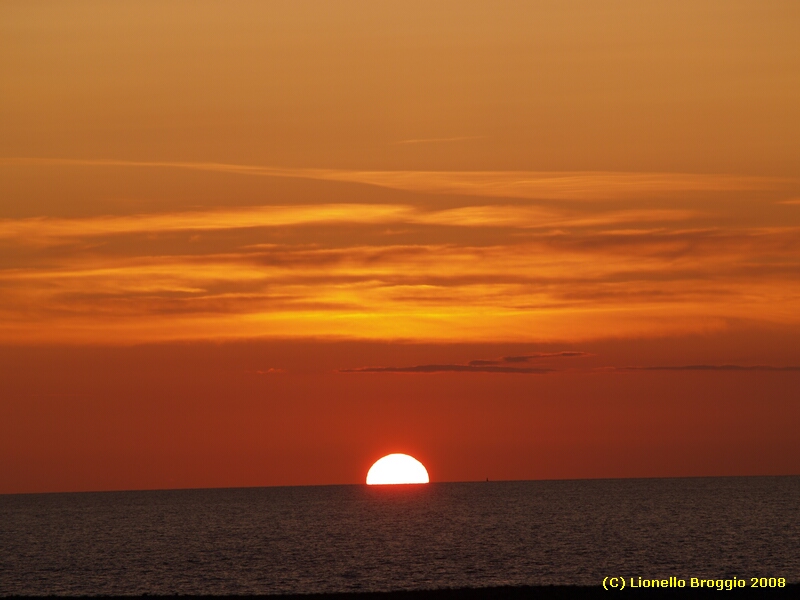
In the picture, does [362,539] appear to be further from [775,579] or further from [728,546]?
[775,579]

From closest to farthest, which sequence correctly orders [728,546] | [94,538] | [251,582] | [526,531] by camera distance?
[251,582], [728,546], [526,531], [94,538]

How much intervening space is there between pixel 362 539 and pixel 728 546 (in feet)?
149

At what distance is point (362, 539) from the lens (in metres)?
144

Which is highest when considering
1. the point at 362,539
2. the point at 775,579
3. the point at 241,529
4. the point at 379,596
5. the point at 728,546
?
the point at 241,529

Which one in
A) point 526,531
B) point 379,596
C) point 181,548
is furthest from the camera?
point 526,531

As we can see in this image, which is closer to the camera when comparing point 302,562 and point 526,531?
point 302,562

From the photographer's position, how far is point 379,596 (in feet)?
213

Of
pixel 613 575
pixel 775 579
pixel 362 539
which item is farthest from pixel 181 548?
pixel 775 579

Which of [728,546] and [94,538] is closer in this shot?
[728,546]

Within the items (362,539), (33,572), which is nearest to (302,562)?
(33,572)

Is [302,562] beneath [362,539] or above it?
beneath

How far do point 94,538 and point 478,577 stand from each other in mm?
90225

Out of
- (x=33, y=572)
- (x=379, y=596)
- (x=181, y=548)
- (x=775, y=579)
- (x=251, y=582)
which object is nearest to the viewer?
(x=379, y=596)

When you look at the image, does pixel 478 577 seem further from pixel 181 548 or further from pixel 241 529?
pixel 241 529
